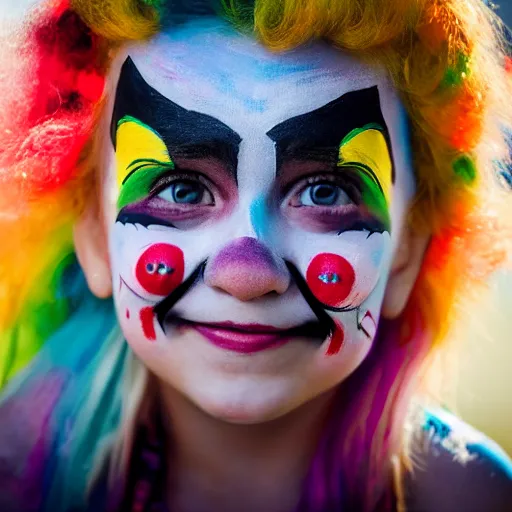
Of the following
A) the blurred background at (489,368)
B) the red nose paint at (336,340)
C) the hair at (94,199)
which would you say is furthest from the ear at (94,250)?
the blurred background at (489,368)

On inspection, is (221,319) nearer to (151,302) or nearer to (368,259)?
(151,302)

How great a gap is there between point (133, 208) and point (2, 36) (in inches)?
13.5

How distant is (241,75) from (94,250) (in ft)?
1.18

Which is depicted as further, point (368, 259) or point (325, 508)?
point (325, 508)

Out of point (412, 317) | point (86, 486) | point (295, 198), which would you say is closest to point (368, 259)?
point (295, 198)

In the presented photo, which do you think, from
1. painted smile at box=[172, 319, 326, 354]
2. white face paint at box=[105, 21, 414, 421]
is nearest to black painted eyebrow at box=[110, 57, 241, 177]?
white face paint at box=[105, 21, 414, 421]

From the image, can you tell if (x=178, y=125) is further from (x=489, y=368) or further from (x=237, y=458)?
(x=489, y=368)

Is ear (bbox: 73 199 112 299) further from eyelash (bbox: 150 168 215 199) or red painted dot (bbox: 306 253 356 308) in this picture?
red painted dot (bbox: 306 253 356 308)

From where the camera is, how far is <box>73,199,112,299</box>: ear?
1152mm

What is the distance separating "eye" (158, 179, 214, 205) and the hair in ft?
0.50

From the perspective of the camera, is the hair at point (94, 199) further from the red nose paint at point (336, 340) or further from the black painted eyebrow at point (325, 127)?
the red nose paint at point (336, 340)

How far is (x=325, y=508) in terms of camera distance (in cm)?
128

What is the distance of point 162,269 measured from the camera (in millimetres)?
1021

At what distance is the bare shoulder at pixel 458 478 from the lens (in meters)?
1.33
